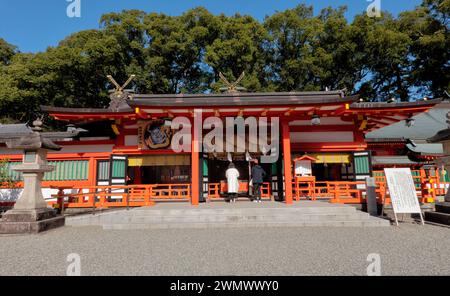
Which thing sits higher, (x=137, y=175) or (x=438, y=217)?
(x=137, y=175)

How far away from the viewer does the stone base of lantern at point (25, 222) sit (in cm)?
676

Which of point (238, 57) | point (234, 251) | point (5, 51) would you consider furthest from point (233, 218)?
point (5, 51)

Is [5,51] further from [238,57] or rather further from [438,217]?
[438,217]

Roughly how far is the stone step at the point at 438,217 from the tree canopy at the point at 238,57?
66.9ft

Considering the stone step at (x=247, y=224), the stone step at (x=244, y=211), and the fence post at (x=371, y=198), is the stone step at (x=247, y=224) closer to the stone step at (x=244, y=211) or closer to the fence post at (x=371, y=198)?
the stone step at (x=244, y=211)

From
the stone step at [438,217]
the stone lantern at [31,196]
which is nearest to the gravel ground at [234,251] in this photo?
the stone lantern at [31,196]

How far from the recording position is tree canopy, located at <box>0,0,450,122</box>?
84.3 ft

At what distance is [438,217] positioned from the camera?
7492 mm

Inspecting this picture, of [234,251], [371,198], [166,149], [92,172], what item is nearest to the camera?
[234,251]

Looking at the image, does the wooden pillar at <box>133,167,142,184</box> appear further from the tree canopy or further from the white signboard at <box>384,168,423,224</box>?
the tree canopy

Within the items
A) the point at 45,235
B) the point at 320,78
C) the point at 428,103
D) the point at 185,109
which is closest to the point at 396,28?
the point at 320,78

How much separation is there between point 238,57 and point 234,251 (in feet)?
83.4

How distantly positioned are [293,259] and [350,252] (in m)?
1.18
